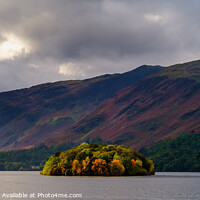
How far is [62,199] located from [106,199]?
10.5 metres

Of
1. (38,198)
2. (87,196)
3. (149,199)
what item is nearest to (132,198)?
(149,199)

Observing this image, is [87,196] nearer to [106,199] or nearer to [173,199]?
[106,199]

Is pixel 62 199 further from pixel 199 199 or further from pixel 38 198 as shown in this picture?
pixel 199 199

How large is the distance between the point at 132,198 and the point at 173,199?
1001 cm

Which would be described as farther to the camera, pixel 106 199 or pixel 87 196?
pixel 87 196

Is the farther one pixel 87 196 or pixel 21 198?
pixel 87 196

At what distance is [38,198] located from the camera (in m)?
106

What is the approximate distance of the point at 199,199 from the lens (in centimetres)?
10906

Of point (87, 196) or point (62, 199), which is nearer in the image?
point (62, 199)

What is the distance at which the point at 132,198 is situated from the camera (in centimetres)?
10988

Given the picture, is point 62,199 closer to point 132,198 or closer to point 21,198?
point 21,198

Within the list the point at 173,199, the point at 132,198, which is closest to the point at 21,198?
the point at 132,198

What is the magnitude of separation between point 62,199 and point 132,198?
17777 millimetres

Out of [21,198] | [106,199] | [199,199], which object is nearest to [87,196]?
[106,199]
